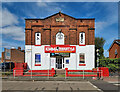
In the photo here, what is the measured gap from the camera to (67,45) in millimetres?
16406

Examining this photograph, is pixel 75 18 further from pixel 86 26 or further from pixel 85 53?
pixel 85 53

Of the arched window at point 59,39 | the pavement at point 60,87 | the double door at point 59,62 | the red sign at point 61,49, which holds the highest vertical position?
the arched window at point 59,39

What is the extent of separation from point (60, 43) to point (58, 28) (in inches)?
108

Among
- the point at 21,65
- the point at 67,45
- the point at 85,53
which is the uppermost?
the point at 67,45

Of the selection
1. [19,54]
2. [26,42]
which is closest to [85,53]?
[26,42]

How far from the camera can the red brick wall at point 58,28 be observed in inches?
A: 652

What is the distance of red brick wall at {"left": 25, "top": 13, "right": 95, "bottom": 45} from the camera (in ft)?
54.3

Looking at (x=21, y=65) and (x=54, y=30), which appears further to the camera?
(x=54, y=30)

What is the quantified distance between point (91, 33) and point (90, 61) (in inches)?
196

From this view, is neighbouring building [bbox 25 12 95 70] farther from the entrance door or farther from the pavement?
the pavement

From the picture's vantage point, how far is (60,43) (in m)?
16.6

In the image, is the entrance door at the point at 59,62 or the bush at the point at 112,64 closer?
the bush at the point at 112,64

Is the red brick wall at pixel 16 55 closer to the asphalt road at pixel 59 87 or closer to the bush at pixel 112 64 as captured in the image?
the asphalt road at pixel 59 87

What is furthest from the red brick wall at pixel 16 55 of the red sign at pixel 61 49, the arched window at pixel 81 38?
the arched window at pixel 81 38
